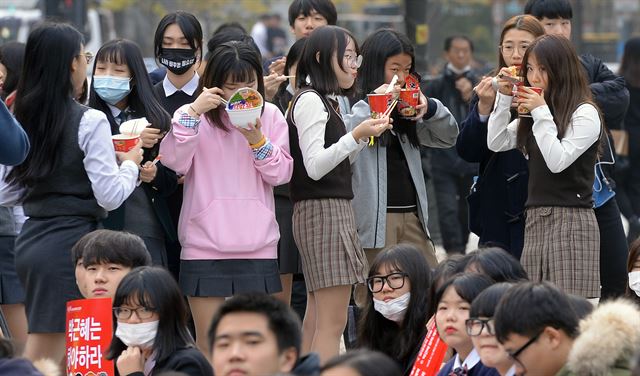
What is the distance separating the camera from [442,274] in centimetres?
578

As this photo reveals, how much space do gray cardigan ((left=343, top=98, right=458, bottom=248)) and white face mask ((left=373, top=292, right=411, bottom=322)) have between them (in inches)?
39.3

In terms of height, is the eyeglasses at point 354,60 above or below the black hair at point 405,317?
above

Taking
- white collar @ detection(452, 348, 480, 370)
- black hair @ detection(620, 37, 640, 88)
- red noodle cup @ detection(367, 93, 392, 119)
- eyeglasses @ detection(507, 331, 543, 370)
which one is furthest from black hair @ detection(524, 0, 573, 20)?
eyeglasses @ detection(507, 331, 543, 370)

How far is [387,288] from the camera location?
20.0 feet

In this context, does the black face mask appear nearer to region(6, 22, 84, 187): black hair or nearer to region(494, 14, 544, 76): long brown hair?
region(6, 22, 84, 187): black hair

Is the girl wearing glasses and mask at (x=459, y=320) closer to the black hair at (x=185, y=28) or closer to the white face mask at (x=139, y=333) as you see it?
the white face mask at (x=139, y=333)

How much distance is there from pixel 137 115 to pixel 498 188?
1.94 meters

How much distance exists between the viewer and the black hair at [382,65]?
7.22 m

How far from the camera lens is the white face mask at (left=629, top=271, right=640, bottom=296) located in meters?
6.18

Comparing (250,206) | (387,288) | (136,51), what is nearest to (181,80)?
(136,51)

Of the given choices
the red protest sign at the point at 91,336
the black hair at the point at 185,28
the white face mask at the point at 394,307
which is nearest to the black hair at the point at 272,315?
the red protest sign at the point at 91,336

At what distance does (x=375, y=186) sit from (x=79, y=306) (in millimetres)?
2038

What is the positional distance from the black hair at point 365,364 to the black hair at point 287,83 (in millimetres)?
3420

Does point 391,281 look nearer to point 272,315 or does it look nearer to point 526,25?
point 272,315
